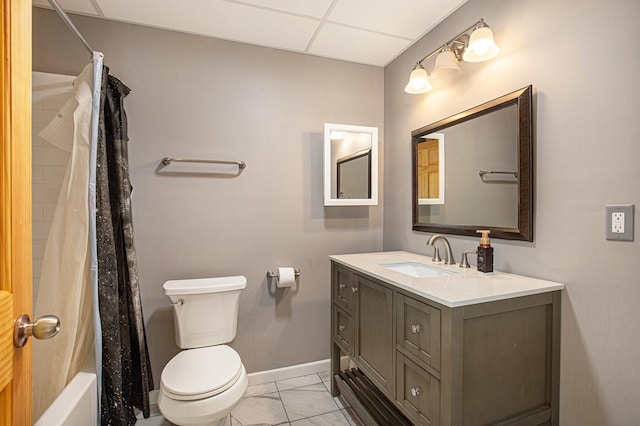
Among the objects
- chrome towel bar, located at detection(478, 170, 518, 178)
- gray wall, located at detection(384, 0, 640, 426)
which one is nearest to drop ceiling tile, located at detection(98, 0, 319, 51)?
gray wall, located at detection(384, 0, 640, 426)

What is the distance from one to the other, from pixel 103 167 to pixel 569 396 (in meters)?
2.30

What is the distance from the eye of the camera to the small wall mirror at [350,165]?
2.24 metres

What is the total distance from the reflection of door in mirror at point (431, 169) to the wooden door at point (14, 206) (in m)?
1.89

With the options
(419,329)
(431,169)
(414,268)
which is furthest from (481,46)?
(419,329)

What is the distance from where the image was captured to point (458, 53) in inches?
67.8

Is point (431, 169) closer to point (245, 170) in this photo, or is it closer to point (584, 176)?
point (584, 176)

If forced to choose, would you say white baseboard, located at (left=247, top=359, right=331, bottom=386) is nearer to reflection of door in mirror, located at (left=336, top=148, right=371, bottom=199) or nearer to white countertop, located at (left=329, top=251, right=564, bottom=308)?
white countertop, located at (left=329, top=251, right=564, bottom=308)

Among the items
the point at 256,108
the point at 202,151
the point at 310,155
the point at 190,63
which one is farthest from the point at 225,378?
the point at 190,63

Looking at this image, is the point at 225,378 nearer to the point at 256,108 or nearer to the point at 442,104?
the point at 256,108

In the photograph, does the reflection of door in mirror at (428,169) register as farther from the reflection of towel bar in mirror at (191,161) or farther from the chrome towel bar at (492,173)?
the reflection of towel bar in mirror at (191,161)

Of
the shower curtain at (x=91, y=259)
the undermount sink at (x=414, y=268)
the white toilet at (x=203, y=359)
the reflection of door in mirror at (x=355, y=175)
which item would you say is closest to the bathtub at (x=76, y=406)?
the shower curtain at (x=91, y=259)

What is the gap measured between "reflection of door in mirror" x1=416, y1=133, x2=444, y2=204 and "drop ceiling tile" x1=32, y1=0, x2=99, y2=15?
2140mm

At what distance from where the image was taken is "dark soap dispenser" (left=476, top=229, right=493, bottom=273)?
1501mm

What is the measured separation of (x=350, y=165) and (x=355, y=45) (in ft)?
2.75
